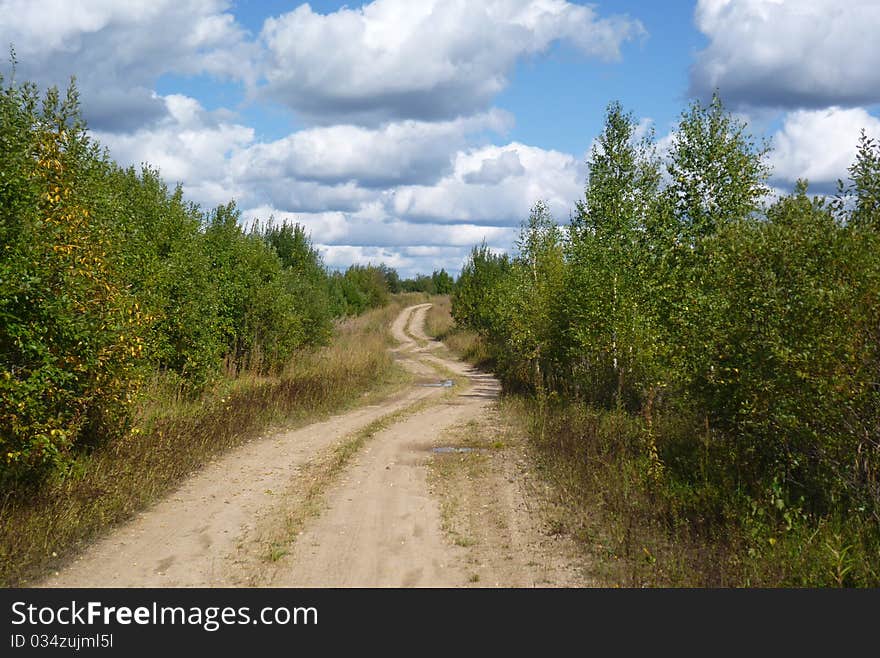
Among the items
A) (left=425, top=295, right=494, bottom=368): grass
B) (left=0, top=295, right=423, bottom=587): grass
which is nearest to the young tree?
(left=0, top=295, right=423, bottom=587): grass

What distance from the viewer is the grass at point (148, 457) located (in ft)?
25.0

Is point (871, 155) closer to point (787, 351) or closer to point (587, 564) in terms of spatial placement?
point (787, 351)

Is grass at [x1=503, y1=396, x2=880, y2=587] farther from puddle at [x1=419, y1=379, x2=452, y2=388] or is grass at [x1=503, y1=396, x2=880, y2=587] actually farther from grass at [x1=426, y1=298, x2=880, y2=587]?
puddle at [x1=419, y1=379, x2=452, y2=388]

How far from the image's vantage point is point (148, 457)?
11156 millimetres

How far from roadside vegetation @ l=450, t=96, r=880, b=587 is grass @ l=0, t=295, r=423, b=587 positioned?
18.7ft

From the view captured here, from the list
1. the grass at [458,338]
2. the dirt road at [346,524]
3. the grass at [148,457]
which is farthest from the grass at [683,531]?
the grass at [458,338]

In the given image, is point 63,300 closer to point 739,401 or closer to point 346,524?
point 346,524

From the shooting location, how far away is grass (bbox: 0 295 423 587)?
762 centimetres

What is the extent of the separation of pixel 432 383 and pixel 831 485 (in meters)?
21.0

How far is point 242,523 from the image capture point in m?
9.09

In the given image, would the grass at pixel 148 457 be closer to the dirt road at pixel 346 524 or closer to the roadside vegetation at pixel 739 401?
the dirt road at pixel 346 524

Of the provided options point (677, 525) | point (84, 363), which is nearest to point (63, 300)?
point (84, 363)

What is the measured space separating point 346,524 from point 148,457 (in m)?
3.89

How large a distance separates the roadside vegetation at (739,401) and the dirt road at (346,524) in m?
0.90
